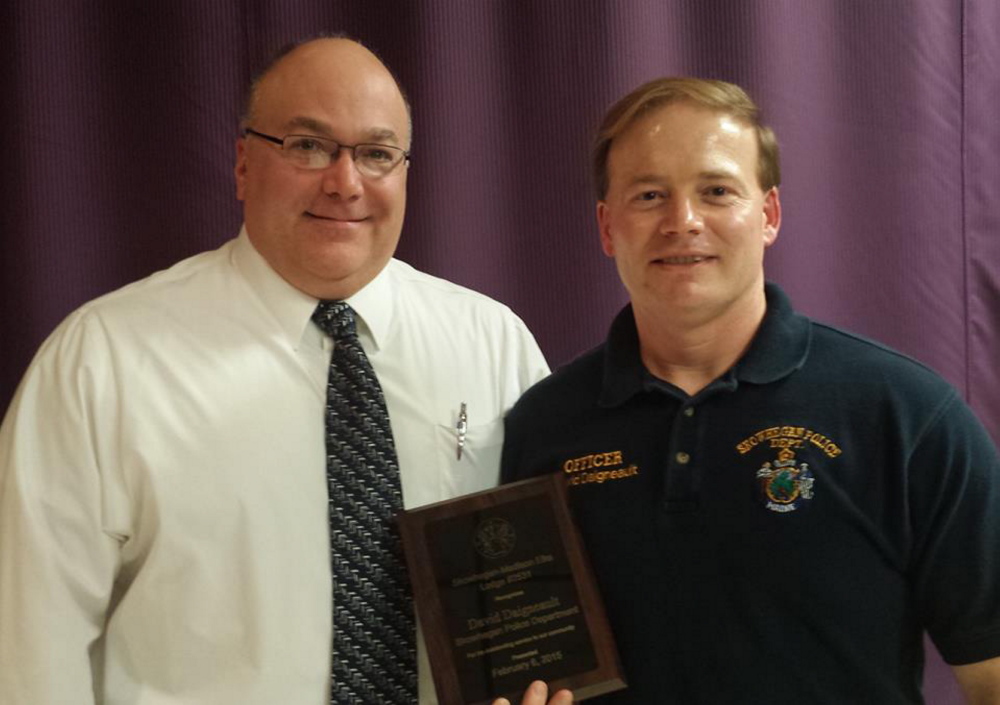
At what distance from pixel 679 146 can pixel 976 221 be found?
117 centimetres

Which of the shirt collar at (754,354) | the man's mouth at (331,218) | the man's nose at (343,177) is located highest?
A: the man's nose at (343,177)

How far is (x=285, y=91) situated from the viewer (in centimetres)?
167

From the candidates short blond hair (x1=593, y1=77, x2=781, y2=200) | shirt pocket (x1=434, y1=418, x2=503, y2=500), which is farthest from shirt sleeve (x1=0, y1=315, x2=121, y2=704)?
short blond hair (x1=593, y1=77, x2=781, y2=200)

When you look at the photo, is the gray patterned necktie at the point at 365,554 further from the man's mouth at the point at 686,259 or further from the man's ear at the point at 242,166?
the man's mouth at the point at 686,259

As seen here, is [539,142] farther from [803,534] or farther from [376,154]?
[803,534]

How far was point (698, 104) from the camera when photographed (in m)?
1.59

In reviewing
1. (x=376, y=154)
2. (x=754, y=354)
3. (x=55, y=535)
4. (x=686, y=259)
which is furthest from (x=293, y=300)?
(x=754, y=354)

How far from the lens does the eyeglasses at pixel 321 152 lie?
1656mm

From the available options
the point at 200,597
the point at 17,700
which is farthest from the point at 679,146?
the point at 17,700

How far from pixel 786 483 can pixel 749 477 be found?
51 mm

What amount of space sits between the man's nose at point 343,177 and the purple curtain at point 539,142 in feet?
2.02

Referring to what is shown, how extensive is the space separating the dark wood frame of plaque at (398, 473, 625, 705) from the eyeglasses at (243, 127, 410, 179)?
54 centimetres

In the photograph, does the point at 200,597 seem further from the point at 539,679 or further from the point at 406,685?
the point at 539,679

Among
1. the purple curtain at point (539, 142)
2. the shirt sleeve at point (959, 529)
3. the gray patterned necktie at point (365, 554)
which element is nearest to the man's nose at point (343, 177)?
the gray patterned necktie at point (365, 554)
